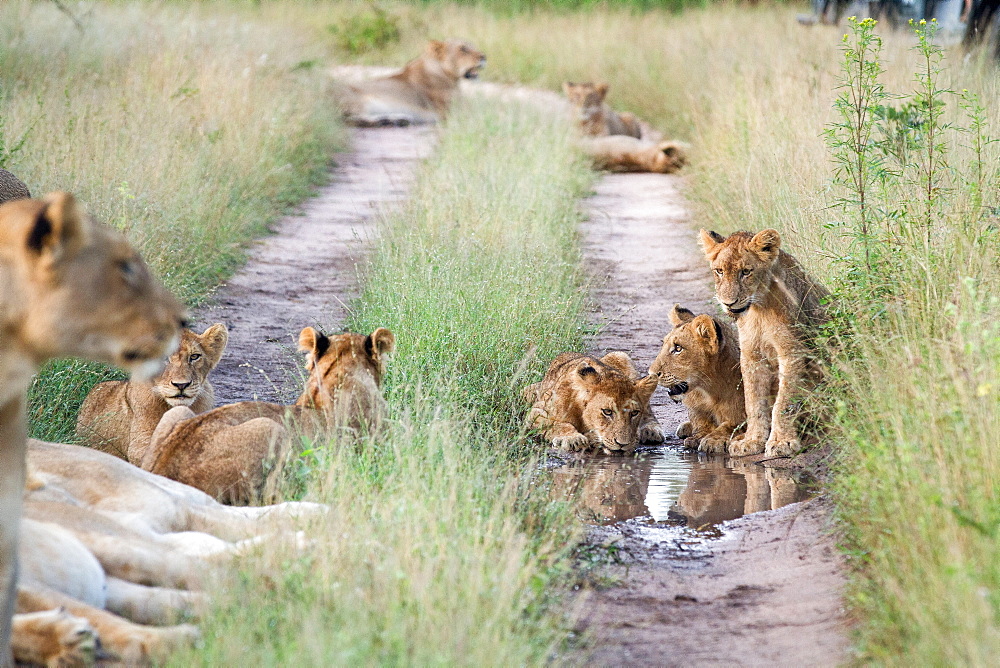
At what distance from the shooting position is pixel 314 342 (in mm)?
5633

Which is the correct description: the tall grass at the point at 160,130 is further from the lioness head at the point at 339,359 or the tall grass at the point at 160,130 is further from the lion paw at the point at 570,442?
the lion paw at the point at 570,442

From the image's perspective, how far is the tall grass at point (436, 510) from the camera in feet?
11.4

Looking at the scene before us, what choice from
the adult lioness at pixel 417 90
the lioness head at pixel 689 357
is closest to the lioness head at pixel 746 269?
the lioness head at pixel 689 357

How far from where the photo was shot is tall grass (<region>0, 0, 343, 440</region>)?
8781 millimetres

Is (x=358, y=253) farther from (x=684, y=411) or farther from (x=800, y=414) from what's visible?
(x=800, y=414)

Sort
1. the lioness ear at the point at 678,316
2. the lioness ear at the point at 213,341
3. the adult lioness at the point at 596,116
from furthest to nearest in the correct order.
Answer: the adult lioness at the point at 596,116, the lioness ear at the point at 678,316, the lioness ear at the point at 213,341

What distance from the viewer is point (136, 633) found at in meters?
3.41

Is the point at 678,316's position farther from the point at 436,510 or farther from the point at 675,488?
the point at 436,510

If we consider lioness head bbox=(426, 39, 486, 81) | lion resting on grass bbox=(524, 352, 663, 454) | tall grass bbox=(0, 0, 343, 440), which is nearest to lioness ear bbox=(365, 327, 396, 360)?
lion resting on grass bbox=(524, 352, 663, 454)

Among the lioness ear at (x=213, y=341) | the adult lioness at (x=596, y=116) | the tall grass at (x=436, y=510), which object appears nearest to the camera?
the tall grass at (x=436, y=510)

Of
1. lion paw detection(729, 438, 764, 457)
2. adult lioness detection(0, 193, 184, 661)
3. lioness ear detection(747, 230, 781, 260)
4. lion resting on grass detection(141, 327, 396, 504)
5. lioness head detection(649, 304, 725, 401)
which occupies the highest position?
adult lioness detection(0, 193, 184, 661)

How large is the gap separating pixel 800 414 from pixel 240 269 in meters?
5.43

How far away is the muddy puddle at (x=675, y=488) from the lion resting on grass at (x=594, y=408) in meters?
0.13

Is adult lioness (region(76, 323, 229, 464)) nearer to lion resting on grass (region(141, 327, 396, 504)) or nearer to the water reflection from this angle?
lion resting on grass (region(141, 327, 396, 504))
